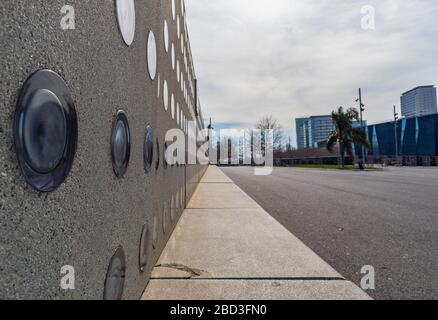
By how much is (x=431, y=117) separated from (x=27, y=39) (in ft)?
222

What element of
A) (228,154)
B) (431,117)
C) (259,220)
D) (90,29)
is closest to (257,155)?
(228,154)

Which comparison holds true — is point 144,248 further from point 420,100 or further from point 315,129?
point 315,129

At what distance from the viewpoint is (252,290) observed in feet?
8.01

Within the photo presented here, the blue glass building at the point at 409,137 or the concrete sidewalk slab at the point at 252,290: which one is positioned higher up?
the blue glass building at the point at 409,137

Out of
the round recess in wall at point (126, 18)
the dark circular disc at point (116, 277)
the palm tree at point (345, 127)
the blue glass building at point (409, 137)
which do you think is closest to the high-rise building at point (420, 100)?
the blue glass building at point (409, 137)

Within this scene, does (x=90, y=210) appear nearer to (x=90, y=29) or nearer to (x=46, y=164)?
(x=46, y=164)

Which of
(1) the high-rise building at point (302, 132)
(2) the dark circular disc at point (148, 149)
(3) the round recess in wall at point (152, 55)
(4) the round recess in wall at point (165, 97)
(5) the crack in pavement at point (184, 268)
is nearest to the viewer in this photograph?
(2) the dark circular disc at point (148, 149)

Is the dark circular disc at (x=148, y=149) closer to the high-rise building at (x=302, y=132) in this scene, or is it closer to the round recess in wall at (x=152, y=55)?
the round recess in wall at (x=152, y=55)

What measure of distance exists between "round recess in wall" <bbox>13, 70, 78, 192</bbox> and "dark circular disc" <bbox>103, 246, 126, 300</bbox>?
666mm

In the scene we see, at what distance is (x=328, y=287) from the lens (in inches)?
99.3

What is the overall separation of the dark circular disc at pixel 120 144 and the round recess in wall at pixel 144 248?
69 centimetres

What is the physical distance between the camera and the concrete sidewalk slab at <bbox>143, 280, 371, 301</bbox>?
7.61 feet

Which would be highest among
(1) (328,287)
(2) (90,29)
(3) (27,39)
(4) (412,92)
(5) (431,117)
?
(4) (412,92)

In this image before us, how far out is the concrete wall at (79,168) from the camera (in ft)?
2.77
